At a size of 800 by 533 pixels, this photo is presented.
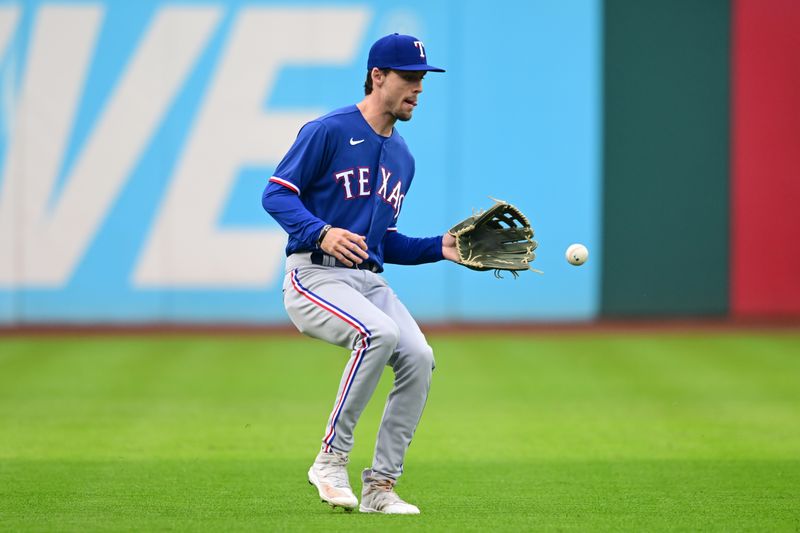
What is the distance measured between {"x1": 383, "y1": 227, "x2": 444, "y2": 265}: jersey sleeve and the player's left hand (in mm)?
30

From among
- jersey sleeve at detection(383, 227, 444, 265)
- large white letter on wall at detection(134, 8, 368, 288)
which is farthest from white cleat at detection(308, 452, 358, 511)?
large white letter on wall at detection(134, 8, 368, 288)

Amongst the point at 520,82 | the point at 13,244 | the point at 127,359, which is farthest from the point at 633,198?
the point at 13,244

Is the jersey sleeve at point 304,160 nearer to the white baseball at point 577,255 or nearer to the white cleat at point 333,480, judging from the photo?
the white cleat at point 333,480

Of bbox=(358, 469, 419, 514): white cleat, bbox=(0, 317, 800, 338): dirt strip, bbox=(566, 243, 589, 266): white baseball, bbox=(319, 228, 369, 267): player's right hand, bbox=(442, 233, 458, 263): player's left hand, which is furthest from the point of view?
bbox=(0, 317, 800, 338): dirt strip

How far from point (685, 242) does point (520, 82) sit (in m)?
2.72

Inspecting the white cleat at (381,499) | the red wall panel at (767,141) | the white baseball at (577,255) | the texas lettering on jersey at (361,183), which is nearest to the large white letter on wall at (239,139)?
the red wall panel at (767,141)

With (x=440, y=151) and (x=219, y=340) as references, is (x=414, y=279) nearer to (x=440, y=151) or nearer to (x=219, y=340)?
(x=440, y=151)

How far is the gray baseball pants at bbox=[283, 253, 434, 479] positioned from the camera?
532cm

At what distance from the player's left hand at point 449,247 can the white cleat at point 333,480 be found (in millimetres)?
1057

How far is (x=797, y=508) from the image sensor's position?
5.60 m

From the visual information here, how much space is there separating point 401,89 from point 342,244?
814 mm

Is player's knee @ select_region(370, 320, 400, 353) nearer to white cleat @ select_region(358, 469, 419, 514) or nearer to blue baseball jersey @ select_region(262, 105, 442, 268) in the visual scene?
blue baseball jersey @ select_region(262, 105, 442, 268)

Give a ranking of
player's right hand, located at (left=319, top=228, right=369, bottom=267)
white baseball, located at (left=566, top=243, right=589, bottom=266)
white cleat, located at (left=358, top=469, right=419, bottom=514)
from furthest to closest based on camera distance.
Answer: white baseball, located at (left=566, top=243, right=589, bottom=266)
white cleat, located at (left=358, top=469, right=419, bottom=514)
player's right hand, located at (left=319, top=228, right=369, bottom=267)

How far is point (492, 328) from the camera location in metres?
14.7
